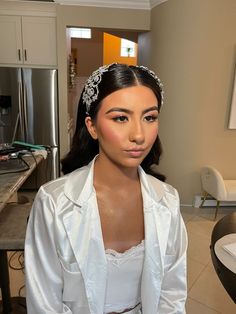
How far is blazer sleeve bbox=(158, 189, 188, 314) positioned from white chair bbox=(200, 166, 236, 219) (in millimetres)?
2151

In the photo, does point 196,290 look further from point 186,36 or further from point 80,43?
point 80,43

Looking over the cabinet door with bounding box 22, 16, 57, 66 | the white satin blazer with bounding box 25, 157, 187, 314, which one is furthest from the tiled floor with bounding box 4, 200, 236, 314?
the cabinet door with bounding box 22, 16, 57, 66

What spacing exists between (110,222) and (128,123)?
0.32 metres

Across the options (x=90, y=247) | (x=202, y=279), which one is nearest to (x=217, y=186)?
(x=202, y=279)

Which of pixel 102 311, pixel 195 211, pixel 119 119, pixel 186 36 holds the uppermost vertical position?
pixel 186 36

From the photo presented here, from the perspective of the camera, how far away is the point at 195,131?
318 centimetres

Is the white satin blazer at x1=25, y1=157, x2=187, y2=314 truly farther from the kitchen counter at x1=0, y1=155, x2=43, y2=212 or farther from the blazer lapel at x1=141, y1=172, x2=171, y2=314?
the kitchen counter at x1=0, y1=155, x2=43, y2=212

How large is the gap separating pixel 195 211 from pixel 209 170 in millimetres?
573

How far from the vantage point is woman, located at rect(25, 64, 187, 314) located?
72 cm

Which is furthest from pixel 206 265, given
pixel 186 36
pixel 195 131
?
pixel 186 36

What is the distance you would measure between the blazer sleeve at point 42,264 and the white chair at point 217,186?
2.42m

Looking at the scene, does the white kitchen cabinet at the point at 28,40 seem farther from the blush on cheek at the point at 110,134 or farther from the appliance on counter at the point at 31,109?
the blush on cheek at the point at 110,134

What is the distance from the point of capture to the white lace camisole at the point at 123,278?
32.4 inches

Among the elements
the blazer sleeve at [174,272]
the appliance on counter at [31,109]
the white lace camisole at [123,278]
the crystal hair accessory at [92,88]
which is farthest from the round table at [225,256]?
the appliance on counter at [31,109]
